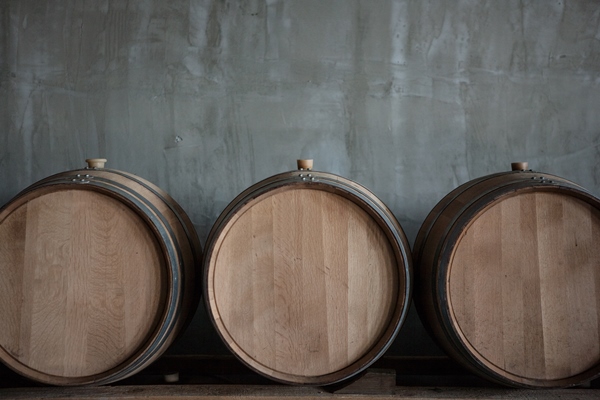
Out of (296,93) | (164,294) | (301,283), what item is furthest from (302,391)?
(296,93)

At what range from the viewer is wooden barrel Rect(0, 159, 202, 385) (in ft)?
6.43

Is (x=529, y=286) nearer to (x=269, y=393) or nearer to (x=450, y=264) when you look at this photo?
(x=450, y=264)

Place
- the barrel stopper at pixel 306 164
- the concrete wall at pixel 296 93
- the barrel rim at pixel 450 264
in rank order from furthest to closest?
the concrete wall at pixel 296 93 → the barrel stopper at pixel 306 164 → the barrel rim at pixel 450 264

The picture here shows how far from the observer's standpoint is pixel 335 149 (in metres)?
2.81

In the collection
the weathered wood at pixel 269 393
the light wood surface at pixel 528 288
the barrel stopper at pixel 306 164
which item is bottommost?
the weathered wood at pixel 269 393

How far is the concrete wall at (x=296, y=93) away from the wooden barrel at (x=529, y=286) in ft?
2.89

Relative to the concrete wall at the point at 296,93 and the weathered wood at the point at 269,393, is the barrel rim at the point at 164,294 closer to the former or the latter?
the weathered wood at the point at 269,393

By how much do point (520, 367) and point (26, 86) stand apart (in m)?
2.73

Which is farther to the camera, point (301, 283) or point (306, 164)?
point (306, 164)

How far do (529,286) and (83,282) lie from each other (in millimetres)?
1632

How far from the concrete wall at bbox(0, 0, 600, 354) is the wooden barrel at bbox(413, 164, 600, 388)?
0.88 metres

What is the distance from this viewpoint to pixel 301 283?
1.94 metres

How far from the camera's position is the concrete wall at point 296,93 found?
2799 mm

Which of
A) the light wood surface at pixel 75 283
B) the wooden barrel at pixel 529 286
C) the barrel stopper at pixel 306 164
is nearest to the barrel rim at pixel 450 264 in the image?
the wooden barrel at pixel 529 286
